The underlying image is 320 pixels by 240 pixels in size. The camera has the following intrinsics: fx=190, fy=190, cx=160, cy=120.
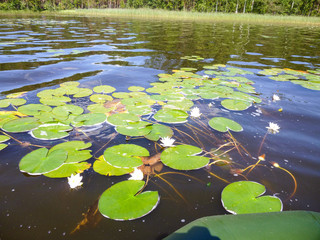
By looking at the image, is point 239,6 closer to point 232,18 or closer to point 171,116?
point 232,18

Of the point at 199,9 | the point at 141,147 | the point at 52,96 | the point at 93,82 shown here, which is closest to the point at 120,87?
the point at 93,82

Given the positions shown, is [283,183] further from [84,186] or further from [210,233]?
[84,186]

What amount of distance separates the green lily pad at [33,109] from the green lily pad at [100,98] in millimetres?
425

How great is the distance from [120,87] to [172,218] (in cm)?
193

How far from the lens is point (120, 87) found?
2.48 m

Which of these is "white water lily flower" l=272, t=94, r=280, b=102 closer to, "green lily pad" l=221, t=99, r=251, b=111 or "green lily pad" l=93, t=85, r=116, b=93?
"green lily pad" l=221, t=99, r=251, b=111

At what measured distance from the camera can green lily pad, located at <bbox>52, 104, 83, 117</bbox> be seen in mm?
1664

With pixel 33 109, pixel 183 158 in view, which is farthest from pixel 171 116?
pixel 33 109

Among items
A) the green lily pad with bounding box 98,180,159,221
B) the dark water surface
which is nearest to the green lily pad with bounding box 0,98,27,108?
the dark water surface

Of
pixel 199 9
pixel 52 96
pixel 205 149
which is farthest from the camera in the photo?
→ pixel 199 9

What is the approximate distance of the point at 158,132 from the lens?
4.84 feet

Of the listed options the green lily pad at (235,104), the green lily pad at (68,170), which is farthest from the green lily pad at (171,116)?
the green lily pad at (68,170)

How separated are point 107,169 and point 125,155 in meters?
0.14

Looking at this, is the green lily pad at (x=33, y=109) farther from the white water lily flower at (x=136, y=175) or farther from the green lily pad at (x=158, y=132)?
the white water lily flower at (x=136, y=175)
